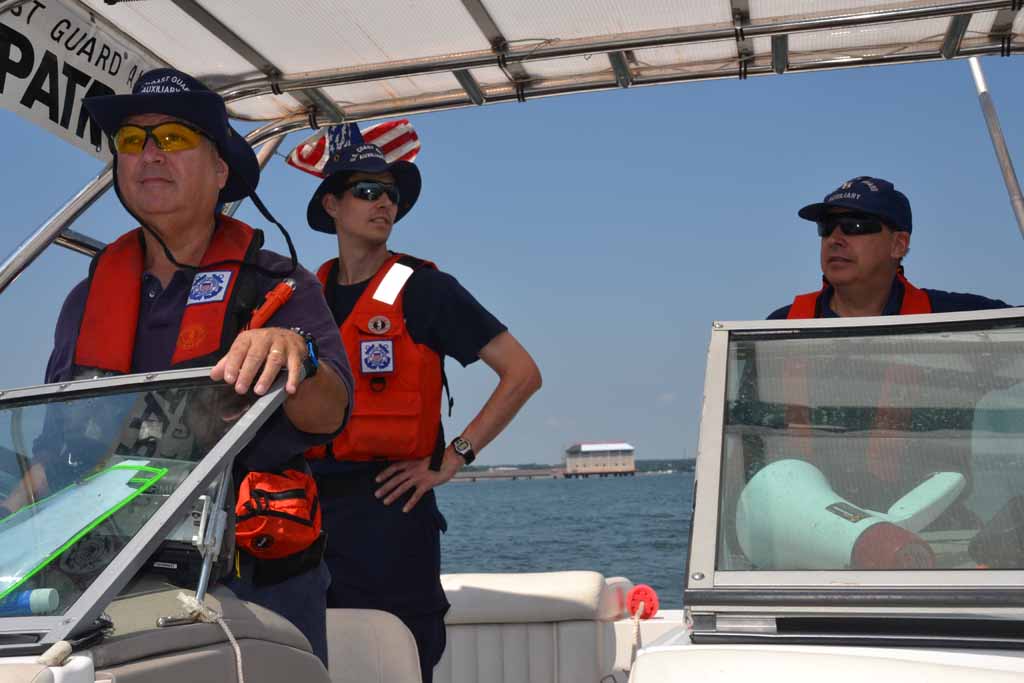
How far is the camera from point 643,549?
43.4 meters

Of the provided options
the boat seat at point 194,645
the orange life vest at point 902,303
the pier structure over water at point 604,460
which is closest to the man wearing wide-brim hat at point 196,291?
the boat seat at point 194,645

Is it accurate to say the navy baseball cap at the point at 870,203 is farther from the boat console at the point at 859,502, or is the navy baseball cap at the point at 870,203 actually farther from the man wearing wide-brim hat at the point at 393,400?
the boat console at the point at 859,502

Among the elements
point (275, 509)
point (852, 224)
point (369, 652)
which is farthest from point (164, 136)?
point (852, 224)

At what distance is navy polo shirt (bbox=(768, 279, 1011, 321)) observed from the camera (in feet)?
11.8

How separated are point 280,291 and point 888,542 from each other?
1.28m

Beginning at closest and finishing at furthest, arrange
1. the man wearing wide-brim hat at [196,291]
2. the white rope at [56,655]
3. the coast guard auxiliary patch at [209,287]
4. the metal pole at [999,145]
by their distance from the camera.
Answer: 1. the white rope at [56,655]
2. the man wearing wide-brim hat at [196,291]
3. the coast guard auxiliary patch at [209,287]
4. the metal pole at [999,145]

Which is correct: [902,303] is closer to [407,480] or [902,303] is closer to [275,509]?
[407,480]

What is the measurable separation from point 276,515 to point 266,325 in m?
0.41

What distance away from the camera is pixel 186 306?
2604 millimetres

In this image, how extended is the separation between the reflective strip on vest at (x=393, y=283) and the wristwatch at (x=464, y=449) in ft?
1.89

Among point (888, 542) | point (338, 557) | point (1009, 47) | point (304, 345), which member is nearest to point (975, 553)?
point (888, 542)

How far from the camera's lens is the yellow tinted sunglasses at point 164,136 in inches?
107

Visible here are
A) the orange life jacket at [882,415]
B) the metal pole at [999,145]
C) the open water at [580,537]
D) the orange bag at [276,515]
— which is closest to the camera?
the orange life jacket at [882,415]

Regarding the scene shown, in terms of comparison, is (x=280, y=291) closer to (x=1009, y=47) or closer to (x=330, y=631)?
(x=330, y=631)
